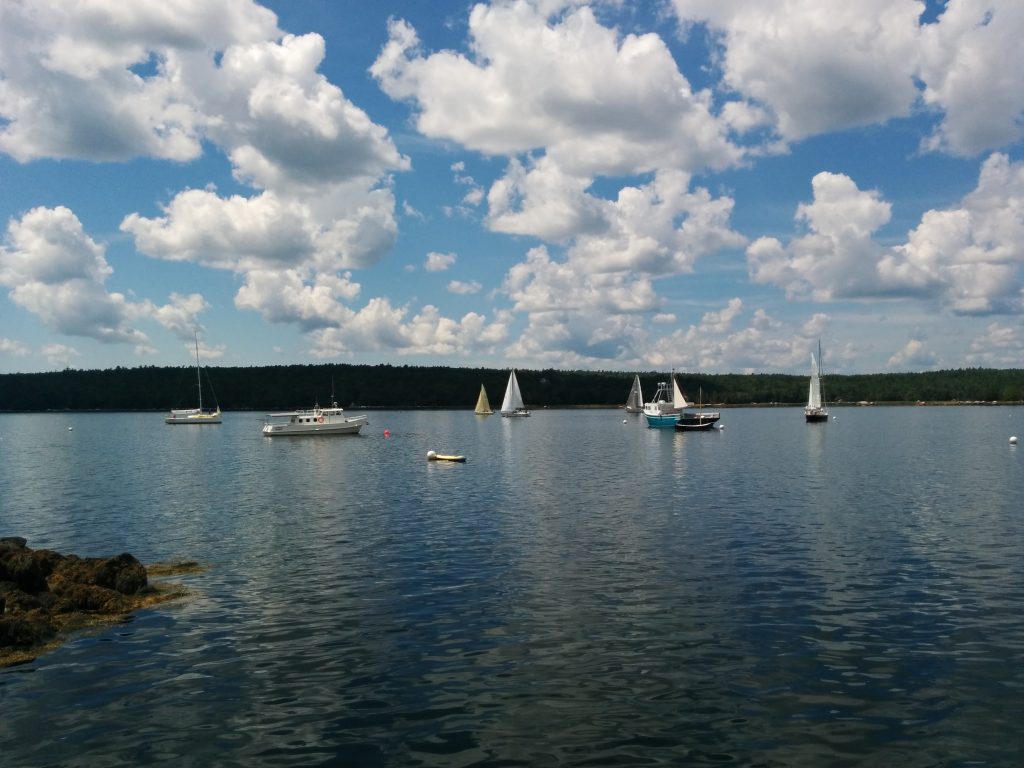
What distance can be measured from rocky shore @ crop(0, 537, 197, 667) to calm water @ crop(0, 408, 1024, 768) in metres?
1.16

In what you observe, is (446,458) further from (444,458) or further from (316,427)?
(316,427)

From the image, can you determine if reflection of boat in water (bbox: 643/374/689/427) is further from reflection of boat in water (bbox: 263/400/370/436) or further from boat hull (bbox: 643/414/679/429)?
reflection of boat in water (bbox: 263/400/370/436)

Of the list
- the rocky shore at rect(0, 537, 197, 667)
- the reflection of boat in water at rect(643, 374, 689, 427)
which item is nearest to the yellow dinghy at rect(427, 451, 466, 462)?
the rocky shore at rect(0, 537, 197, 667)

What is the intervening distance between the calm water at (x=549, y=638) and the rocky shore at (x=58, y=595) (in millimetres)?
1163

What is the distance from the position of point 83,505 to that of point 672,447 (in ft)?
240

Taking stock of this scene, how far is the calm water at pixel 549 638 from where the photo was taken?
643 inches

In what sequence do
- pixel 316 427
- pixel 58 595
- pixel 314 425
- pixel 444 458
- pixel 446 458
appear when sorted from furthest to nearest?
pixel 314 425 → pixel 316 427 → pixel 444 458 → pixel 446 458 → pixel 58 595

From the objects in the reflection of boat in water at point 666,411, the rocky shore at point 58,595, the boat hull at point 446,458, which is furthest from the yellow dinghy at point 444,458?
the reflection of boat in water at point 666,411

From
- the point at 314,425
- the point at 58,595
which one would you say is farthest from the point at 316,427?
the point at 58,595

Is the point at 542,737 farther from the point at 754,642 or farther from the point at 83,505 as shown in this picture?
the point at 83,505

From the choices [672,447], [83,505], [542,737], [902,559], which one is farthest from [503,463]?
[542,737]

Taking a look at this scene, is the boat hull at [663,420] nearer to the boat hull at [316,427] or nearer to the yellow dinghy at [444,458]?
the boat hull at [316,427]

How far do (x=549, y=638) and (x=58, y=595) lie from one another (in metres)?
17.5

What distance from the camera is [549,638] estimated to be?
Answer: 22891mm
